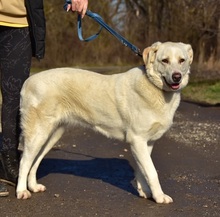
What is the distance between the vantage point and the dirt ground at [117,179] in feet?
17.9

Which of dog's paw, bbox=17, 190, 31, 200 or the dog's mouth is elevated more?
the dog's mouth

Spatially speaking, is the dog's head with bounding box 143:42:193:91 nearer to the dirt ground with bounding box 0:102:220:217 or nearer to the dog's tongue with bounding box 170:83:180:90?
the dog's tongue with bounding box 170:83:180:90

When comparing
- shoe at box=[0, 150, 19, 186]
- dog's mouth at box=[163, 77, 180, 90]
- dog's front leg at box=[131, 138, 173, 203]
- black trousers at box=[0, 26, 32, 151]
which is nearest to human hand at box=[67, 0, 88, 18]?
black trousers at box=[0, 26, 32, 151]

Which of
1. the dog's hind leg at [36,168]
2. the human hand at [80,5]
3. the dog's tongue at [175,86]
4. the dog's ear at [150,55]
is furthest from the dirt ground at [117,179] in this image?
the human hand at [80,5]

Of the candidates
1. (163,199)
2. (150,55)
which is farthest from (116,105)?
(163,199)

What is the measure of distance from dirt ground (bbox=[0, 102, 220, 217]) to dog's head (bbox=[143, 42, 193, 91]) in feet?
3.52

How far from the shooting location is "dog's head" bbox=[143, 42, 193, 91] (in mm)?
5652

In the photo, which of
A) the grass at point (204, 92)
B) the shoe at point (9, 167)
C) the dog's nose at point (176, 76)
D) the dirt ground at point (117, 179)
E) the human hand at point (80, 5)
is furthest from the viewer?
the grass at point (204, 92)

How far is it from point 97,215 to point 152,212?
479mm

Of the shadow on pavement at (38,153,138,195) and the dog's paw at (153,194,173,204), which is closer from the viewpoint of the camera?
the dog's paw at (153,194,173,204)

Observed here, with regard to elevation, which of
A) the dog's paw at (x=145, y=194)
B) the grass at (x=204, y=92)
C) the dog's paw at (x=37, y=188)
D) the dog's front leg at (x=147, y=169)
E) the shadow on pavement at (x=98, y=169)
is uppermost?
the dog's front leg at (x=147, y=169)

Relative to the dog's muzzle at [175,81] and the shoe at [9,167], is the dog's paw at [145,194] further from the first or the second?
the shoe at [9,167]

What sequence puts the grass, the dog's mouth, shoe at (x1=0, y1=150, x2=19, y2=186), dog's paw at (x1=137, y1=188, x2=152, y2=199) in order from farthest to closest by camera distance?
the grass → shoe at (x1=0, y1=150, x2=19, y2=186) → dog's paw at (x1=137, y1=188, x2=152, y2=199) → the dog's mouth

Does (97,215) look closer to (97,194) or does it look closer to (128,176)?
(97,194)
